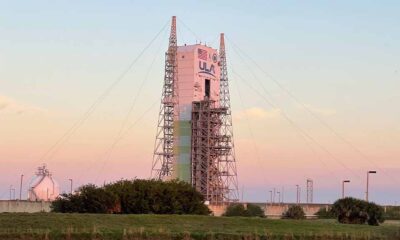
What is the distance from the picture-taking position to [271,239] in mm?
40844

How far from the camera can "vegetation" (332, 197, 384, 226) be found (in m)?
68.3

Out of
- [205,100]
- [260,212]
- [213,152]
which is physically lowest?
[260,212]

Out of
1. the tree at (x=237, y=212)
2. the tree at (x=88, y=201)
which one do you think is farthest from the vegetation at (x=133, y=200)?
the tree at (x=237, y=212)

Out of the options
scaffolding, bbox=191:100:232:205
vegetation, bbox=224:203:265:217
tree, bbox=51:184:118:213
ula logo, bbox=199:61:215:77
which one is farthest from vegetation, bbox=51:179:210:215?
ula logo, bbox=199:61:215:77

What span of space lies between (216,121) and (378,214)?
158ft

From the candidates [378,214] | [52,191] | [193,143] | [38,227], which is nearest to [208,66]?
[193,143]

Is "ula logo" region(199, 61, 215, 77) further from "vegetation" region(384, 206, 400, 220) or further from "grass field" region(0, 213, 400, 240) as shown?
"grass field" region(0, 213, 400, 240)

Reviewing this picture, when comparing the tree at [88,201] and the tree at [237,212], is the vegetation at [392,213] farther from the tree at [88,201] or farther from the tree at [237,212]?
the tree at [88,201]

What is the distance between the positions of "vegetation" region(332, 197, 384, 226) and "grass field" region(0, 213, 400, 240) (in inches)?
662

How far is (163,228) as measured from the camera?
43.6 metres

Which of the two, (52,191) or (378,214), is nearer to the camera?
(378,214)

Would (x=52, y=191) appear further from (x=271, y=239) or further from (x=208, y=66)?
(x=271, y=239)

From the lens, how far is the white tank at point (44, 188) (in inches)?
4567

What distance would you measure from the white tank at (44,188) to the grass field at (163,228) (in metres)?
67.7
